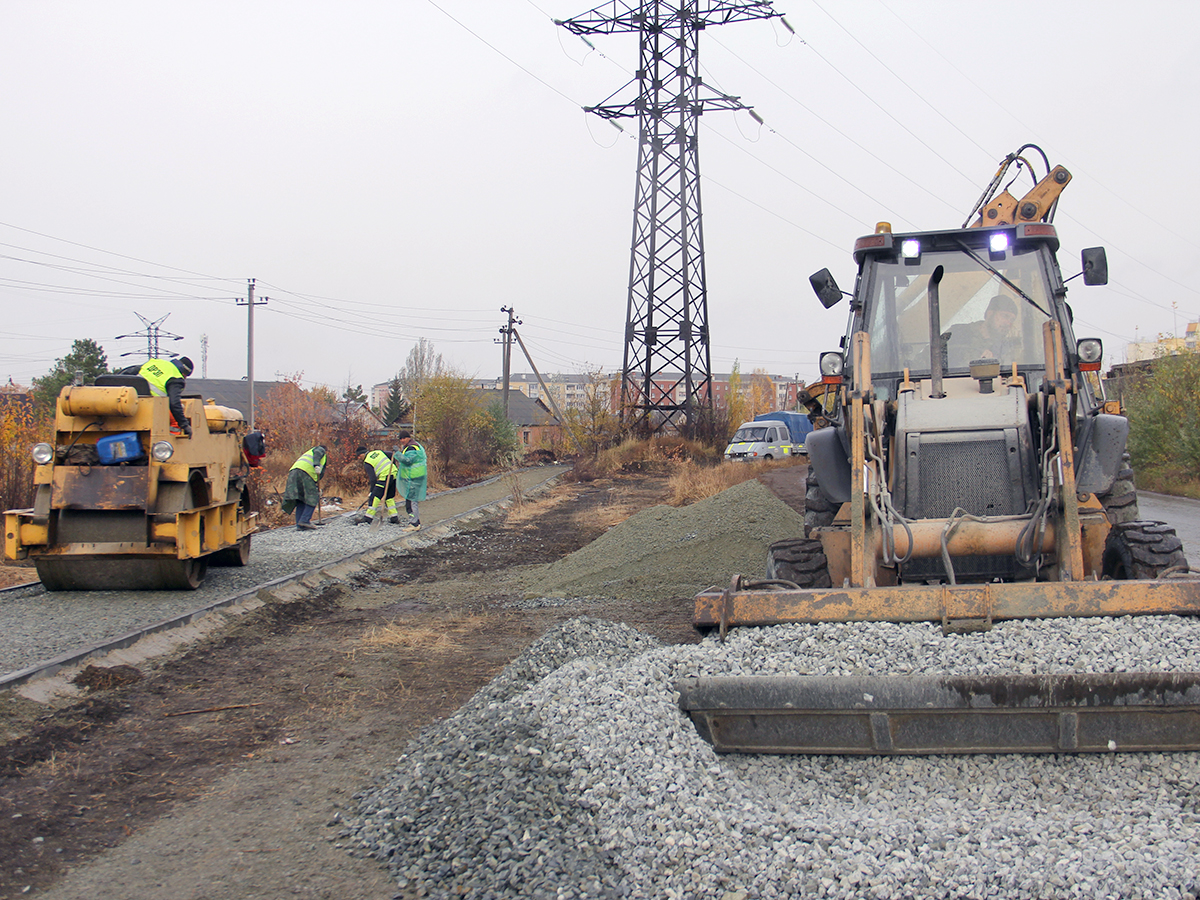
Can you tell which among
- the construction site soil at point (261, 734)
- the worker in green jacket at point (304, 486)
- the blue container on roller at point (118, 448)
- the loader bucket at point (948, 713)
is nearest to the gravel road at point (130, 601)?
the construction site soil at point (261, 734)

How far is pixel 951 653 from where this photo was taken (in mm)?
4090

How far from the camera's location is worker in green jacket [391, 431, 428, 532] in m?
16.1

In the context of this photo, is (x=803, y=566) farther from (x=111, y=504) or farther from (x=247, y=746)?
(x=111, y=504)

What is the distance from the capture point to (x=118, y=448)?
8898 millimetres

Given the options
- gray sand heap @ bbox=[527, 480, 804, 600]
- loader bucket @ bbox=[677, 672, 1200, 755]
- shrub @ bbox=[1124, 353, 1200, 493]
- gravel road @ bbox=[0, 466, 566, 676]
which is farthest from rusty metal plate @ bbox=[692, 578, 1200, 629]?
→ shrub @ bbox=[1124, 353, 1200, 493]

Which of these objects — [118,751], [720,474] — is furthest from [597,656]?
[720,474]

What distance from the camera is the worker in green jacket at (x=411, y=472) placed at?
52.8 ft

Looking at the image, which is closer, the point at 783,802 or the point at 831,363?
the point at 783,802

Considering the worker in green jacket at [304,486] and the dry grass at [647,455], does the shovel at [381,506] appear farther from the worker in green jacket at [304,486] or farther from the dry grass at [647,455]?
the dry grass at [647,455]

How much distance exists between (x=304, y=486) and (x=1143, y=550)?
44.0 feet

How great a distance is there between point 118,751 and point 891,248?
5720 millimetres

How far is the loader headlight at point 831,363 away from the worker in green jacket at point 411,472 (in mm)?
10455

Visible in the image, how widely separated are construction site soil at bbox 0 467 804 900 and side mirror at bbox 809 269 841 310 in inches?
114

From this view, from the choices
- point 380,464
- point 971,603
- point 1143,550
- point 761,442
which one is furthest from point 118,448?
point 761,442
